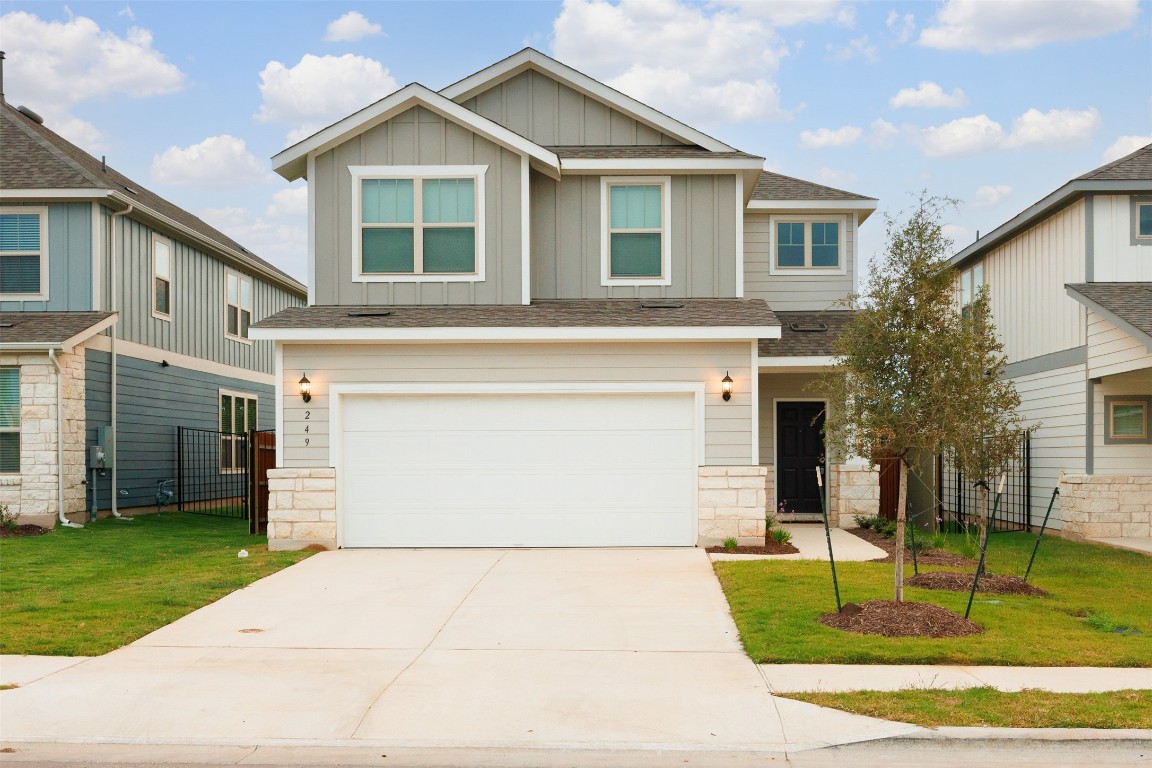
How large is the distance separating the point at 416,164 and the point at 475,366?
122 inches

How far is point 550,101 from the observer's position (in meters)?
17.2

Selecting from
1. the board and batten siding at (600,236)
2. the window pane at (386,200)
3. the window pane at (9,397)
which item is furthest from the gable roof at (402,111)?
the window pane at (9,397)

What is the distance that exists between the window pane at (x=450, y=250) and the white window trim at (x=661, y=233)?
6.56 ft

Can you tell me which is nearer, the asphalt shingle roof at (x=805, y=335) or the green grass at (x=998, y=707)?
the green grass at (x=998, y=707)

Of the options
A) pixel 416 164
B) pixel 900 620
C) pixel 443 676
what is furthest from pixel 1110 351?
pixel 443 676

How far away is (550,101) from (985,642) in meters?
11.5

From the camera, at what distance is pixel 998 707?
6.69m

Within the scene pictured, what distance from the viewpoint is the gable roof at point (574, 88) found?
54.1 ft

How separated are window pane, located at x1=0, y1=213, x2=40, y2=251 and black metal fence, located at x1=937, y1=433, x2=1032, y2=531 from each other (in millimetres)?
15450

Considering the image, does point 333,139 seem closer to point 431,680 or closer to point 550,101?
point 550,101

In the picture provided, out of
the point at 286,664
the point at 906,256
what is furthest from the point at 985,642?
the point at 286,664

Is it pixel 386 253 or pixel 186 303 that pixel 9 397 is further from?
pixel 386 253

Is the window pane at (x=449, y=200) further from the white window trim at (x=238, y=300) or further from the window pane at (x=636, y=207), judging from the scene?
the white window trim at (x=238, y=300)

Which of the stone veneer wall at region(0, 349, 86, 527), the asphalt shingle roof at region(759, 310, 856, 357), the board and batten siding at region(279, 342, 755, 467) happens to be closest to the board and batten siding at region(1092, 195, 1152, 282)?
the asphalt shingle roof at region(759, 310, 856, 357)
